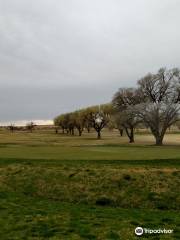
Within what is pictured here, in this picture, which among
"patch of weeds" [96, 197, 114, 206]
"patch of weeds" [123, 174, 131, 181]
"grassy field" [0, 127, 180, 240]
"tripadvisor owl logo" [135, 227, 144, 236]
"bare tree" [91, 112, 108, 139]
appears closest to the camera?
"tripadvisor owl logo" [135, 227, 144, 236]

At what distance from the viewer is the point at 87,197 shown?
67.2 ft

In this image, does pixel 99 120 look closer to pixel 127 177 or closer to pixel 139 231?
pixel 127 177

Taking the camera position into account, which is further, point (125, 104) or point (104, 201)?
point (125, 104)

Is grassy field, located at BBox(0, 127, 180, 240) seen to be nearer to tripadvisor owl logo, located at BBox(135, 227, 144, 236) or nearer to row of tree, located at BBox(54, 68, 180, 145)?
tripadvisor owl logo, located at BBox(135, 227, 144, 236)

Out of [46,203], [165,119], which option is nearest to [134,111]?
[165,119]

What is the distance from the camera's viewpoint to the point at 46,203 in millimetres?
19062

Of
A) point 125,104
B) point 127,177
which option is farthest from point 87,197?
point 125,104

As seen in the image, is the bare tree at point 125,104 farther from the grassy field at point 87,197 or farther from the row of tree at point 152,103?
the grassy field at point 87,197

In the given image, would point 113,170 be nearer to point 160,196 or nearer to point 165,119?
point 160,196

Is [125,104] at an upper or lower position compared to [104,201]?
upper

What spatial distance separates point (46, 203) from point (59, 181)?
4.10 metres

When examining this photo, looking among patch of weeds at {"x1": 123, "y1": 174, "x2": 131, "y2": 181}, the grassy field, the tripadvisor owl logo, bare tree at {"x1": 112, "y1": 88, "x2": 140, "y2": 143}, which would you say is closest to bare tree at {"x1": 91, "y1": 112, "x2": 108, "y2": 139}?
bare tree at {"x1": 112, "y1": 88, "x2": 140, "y2": 143}

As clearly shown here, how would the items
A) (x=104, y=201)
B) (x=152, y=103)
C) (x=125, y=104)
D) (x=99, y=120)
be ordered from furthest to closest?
(x=99, y=120)
(x=125, y=104)
(x=152, y=103)
(x=104, y=201)

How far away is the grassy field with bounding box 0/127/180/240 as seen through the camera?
520 inches
